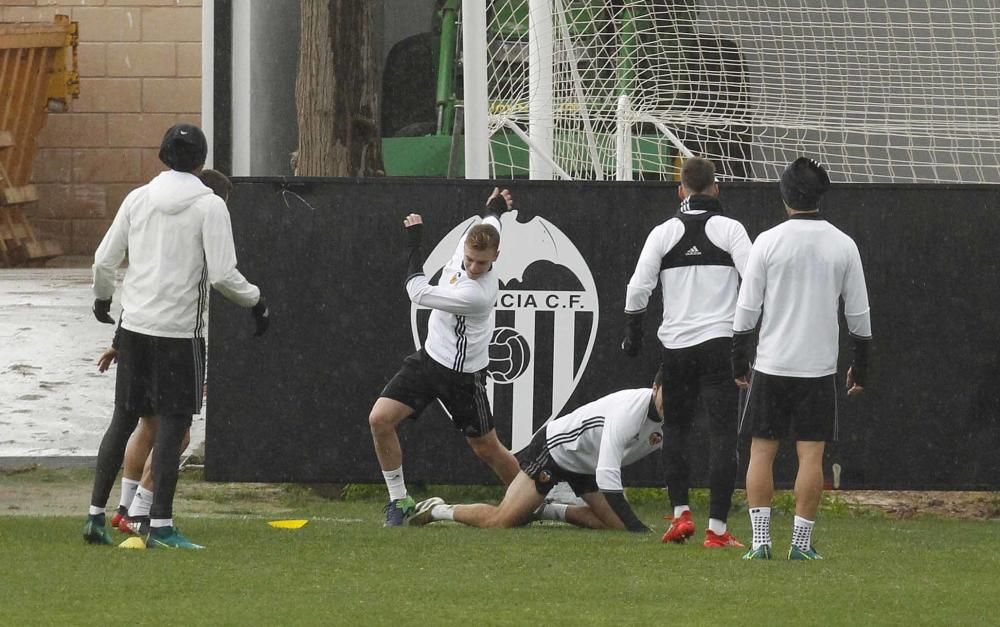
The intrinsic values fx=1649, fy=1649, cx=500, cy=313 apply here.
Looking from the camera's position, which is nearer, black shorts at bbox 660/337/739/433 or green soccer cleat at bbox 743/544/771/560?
green soccer cleat at bbox 743/544/771/560

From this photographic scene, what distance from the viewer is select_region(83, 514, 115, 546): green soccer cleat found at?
679 centimetres

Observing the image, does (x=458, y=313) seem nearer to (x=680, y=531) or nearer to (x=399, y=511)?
(x=399, y=511)

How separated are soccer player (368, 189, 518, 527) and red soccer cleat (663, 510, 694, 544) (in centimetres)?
112

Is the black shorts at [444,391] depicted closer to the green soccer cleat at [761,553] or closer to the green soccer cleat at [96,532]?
the green soccer cleat at [96,532]

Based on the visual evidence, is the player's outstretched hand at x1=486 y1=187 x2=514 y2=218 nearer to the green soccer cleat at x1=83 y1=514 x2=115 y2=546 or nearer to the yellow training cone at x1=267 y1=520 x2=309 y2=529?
the yellow training cone at x1=267 y1=520 x2=309 y2=529

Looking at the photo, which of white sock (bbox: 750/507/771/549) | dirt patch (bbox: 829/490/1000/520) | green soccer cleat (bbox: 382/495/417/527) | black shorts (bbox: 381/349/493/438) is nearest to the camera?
white sock (bbox: 750/507/771/549)

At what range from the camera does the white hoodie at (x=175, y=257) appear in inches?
259

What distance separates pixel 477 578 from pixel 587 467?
1.71m

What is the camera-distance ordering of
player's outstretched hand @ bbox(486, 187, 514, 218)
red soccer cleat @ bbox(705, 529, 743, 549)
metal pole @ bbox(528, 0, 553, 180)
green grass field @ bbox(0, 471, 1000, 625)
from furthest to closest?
1. metal pole @ bbox(528, 0, 553, 180)
2. player's outstretched hand @ bbox(486, 187, 514, 218)
3. red soccer cleat @ bbox(705, 529, 743, 549)
4. green grass field @ bbox(0, 471, 1000, 625)

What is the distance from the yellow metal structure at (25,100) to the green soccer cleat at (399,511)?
1198 cm

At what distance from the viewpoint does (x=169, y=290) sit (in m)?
6.58

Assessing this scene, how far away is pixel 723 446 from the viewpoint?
709 centimetres

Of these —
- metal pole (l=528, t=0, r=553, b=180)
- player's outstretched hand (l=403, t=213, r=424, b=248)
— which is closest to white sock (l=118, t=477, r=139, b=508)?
player's outstretched hand (l=403, t=213, r=424, b=248)

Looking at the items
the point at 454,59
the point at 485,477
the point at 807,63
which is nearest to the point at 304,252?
the point at 485,477
